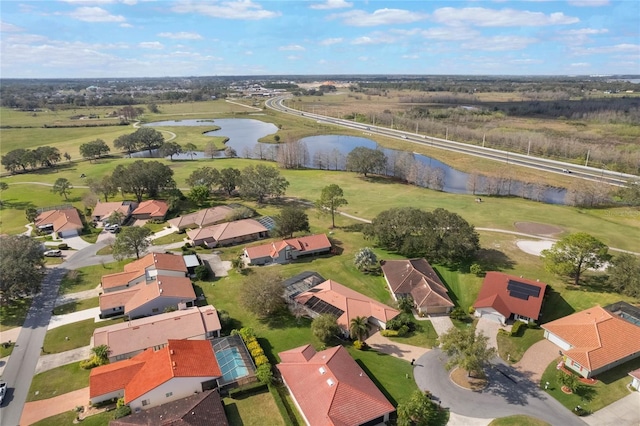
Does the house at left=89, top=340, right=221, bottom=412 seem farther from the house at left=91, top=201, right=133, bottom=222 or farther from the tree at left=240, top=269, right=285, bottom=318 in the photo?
the house at left=91, top=201, right=133, bottom=222

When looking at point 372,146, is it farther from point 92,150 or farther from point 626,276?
point 626,276

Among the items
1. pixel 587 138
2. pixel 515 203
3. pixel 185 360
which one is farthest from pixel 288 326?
pixel 587 138

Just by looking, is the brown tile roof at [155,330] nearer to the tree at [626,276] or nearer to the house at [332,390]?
the house at [332,390]

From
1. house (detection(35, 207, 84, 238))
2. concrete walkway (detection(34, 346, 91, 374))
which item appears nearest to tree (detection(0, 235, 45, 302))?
concrete walkway (detection(34, 346, 91, 374))

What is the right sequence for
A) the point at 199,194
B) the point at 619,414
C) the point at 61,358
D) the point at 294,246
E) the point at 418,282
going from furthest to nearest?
the point at 199,194, the point at 294,246, the point at 418,282, the point at 61,358, the point at 619,414

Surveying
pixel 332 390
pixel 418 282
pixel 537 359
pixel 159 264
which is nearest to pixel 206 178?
pixel 159 264
